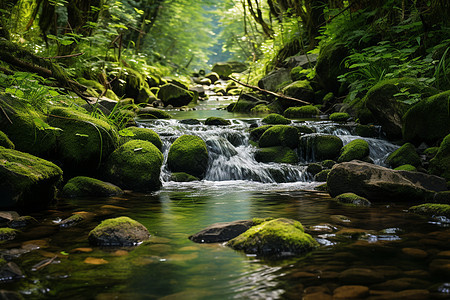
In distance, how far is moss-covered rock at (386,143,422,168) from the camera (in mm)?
6566

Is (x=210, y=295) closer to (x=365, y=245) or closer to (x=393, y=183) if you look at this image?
(x=365, y=245)

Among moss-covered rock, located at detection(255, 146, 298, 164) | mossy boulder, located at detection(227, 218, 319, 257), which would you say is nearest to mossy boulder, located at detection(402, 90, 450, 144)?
moss-covered rock, located at detection(255, 146, 298, 164)

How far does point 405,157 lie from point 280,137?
2.46 meters

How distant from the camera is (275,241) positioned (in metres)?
3.10

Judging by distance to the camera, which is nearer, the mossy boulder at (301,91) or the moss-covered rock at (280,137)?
the moss-covered rock at (280,137)

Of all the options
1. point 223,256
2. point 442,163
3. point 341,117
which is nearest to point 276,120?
point 341,117

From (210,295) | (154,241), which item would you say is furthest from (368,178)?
(210,295)

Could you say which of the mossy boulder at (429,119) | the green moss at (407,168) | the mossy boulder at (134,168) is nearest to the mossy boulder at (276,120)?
the mossy boulder at (429,119)

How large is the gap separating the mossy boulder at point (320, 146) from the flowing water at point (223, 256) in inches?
102

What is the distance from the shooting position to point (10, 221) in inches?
150

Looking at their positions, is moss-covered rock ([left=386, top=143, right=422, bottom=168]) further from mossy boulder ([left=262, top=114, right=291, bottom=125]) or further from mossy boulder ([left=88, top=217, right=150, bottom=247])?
mossy boulder ([left=88, top=217, right=150, bottom=247])

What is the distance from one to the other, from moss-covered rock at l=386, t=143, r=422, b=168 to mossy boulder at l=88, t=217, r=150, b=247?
4.84 meters

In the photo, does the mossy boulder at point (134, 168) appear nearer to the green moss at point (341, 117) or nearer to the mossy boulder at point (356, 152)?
the mossy boulder at point (356, 152)

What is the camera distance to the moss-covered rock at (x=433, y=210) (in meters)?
3.98
